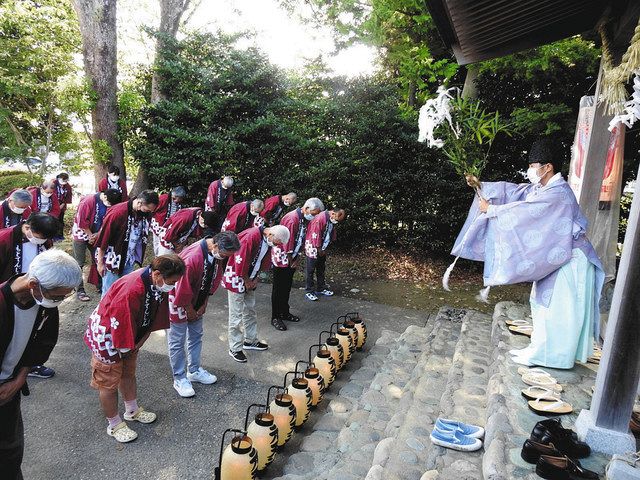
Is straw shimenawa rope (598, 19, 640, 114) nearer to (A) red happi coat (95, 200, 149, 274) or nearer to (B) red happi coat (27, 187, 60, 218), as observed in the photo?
(A) red happi coat (95, 200, 149, 274)

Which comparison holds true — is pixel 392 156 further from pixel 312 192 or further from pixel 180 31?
pixel 180 31

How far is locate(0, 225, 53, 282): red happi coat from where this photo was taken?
4777 mm

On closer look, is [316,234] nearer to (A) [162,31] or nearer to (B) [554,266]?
(B) [554,266]

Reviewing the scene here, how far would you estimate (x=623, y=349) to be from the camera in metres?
3.01

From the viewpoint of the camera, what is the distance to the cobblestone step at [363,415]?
12.6 feet

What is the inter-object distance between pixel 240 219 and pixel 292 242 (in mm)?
1616

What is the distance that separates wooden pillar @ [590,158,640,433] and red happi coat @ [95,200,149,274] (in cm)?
613

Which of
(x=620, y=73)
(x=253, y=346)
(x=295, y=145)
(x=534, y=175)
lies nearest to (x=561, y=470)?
(x=534, y=175)

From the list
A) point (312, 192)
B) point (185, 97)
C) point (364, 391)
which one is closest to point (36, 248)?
point (364, 391)

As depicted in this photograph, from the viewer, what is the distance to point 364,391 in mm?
5227

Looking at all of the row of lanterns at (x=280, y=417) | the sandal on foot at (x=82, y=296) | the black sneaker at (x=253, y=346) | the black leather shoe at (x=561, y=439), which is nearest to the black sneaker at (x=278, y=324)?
the black sneaker at (x=253, y=346)

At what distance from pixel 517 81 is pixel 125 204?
10.2 m

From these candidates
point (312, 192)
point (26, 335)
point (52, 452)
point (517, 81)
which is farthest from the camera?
point (312, 192)

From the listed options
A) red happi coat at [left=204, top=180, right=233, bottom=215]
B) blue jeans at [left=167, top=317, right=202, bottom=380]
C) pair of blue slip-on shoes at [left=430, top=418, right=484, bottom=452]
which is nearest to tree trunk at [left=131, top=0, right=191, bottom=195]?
red happi coat at [left=204, top=180, right=233, bottom=215]
